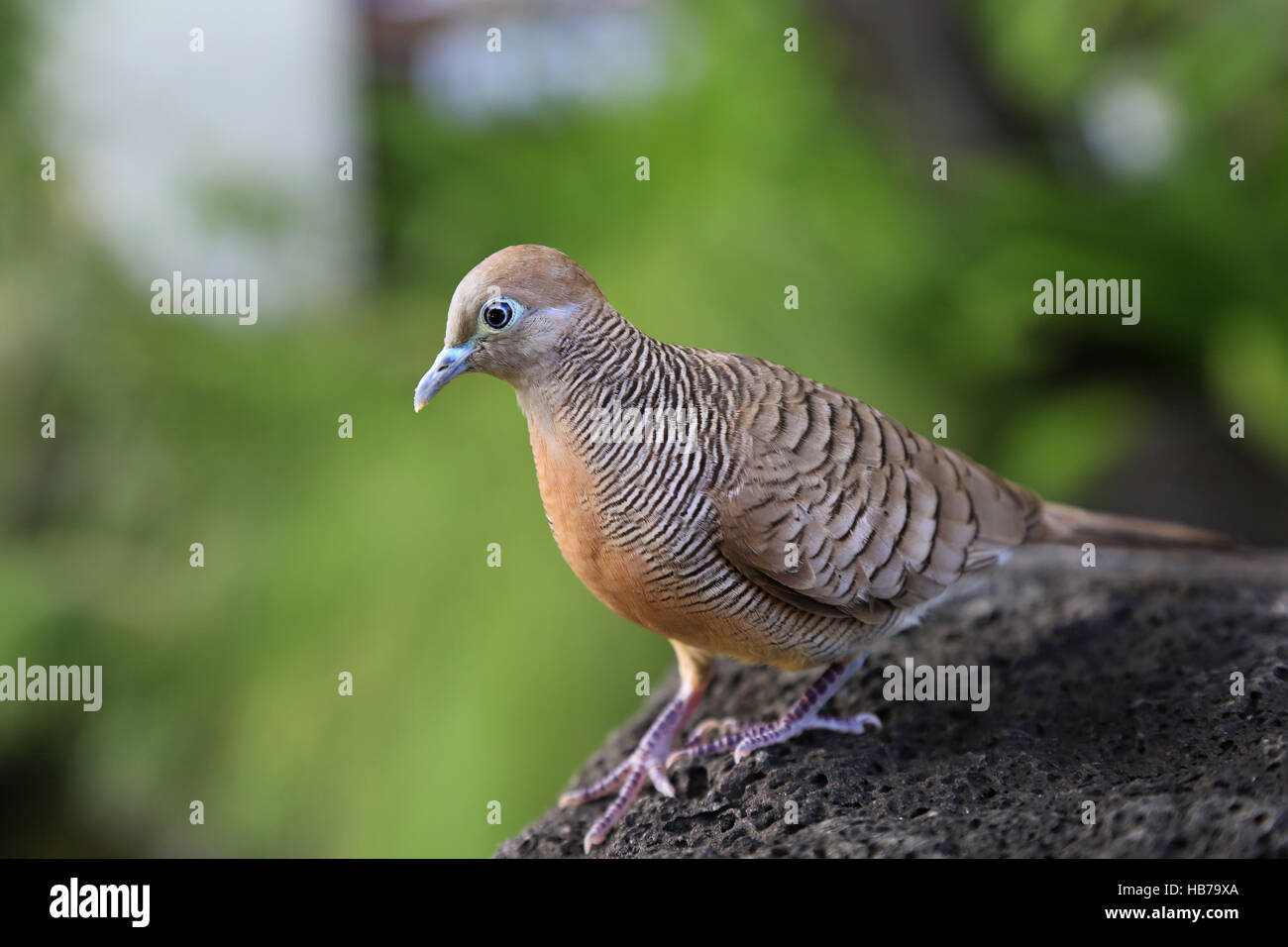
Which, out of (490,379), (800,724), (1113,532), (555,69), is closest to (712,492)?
(800,724)

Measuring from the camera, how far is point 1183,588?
104 inches

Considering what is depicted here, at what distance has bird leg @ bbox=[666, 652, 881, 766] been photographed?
220 centimetres

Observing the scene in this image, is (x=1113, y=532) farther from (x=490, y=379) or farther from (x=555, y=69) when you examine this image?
(x=555, y=69)

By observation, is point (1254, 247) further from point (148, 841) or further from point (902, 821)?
point (148, 841)

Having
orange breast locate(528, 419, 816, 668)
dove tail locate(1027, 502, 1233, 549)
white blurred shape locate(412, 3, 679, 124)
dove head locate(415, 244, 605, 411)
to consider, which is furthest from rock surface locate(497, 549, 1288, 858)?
white blurred shape locate(412, 3, 679, 124)

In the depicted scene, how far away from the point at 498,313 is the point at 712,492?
0.46m

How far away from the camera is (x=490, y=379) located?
4.39 metres

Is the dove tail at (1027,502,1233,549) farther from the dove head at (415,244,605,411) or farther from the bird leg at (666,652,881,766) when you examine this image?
the dove head at (415,244,605,411)

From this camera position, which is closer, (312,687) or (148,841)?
(312,687)

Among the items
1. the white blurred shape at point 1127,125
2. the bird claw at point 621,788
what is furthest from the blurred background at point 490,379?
the bird claw at point 621,788

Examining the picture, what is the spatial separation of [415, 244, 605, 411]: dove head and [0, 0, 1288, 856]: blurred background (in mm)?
2151

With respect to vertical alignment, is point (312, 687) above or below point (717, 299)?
below
